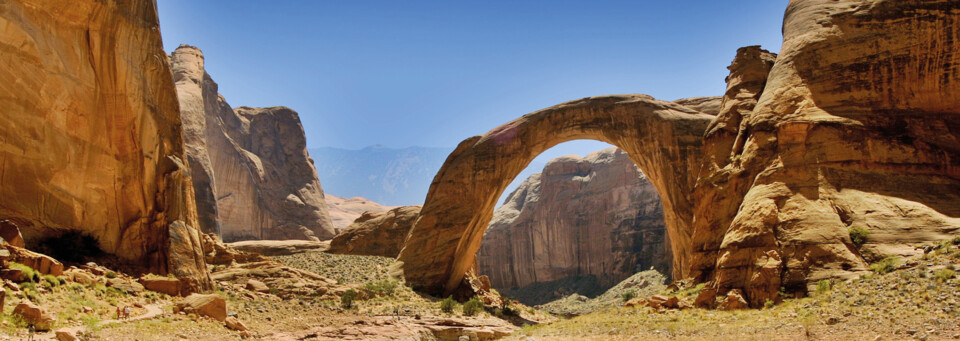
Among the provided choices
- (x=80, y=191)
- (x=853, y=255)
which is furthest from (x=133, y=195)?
(x=853, y=255)

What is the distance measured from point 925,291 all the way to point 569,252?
4924 centimetres

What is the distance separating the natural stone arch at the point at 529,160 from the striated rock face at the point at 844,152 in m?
7.36

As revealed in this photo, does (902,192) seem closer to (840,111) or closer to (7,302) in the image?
(840,111)

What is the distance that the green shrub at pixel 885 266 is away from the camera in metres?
13.2

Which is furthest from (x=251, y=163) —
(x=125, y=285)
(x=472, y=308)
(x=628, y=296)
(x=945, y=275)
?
(x=945, y=275)

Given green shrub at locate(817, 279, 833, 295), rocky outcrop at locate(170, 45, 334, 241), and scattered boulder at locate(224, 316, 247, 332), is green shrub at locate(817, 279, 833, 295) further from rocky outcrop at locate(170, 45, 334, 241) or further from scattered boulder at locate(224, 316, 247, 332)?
rocky outcrop at locate(170, 45, 334, 241)

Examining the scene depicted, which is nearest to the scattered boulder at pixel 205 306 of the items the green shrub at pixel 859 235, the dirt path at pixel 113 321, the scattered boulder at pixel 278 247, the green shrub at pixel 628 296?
the dirt path at pixel 113 321

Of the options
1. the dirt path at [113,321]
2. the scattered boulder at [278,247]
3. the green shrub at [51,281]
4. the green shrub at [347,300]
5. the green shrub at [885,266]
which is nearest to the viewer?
the dirt path at [113,321]

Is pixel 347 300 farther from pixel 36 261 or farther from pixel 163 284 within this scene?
pixel 36 261

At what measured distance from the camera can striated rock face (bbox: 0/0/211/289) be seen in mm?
13234

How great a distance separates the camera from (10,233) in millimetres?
11984

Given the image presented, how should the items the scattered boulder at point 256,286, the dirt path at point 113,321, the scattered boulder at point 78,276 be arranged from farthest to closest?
1. the scattered boulder at point 256,286
2. the scattered boulder at point 78,276
3. the dirt path at point 113,321

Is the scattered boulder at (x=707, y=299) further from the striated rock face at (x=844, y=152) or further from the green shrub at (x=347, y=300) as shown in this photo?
the green shrub at (x=347, y=300)

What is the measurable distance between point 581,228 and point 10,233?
5163 centimetres
